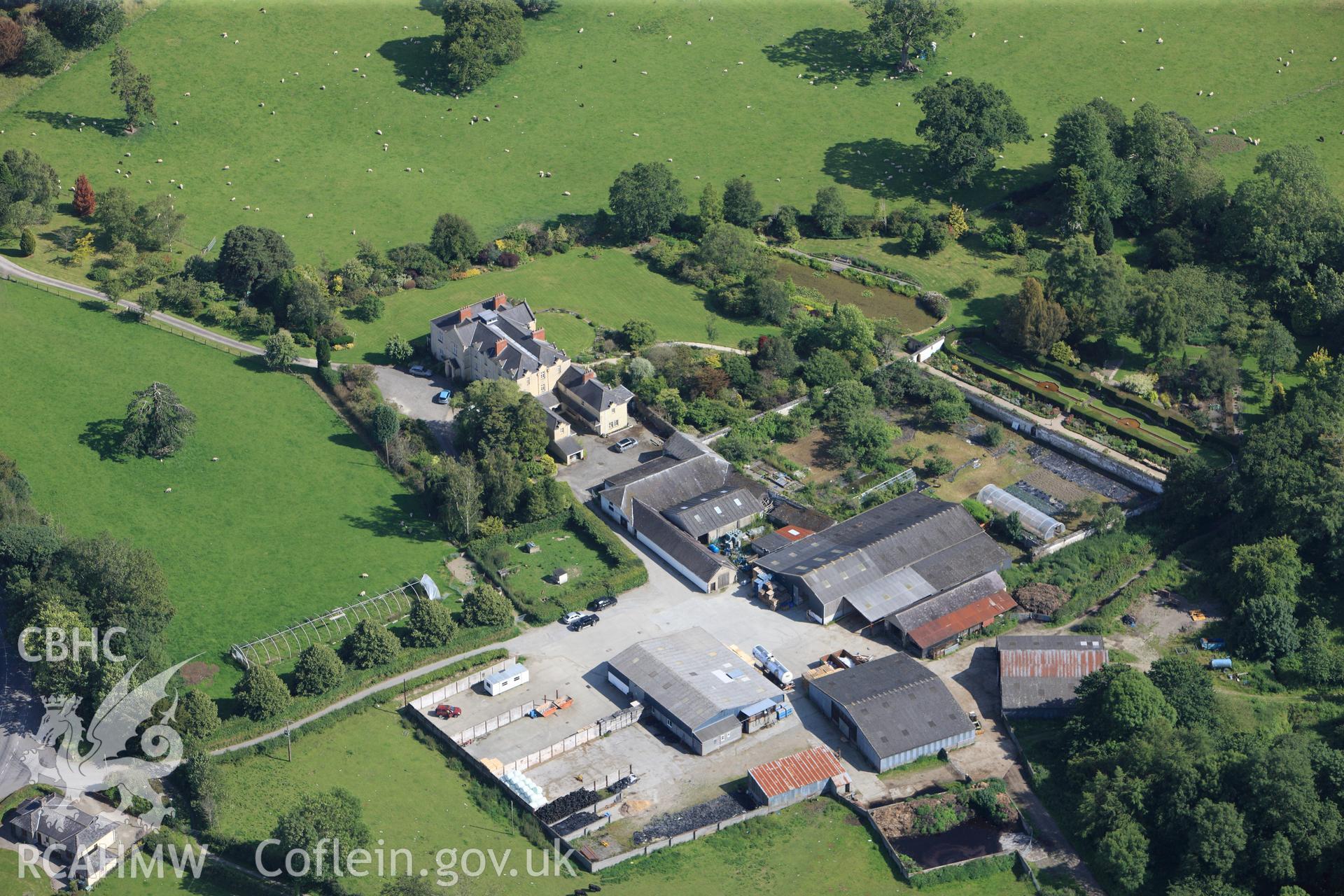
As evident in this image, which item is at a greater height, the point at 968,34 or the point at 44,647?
the point at 968,34

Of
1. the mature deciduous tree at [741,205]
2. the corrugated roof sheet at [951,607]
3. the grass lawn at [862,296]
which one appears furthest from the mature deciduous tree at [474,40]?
the corrugated roof sheet at [951,607]

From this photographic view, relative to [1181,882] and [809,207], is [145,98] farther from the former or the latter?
[1181,882]

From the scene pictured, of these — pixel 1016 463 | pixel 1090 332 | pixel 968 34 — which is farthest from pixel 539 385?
pixel 968 34

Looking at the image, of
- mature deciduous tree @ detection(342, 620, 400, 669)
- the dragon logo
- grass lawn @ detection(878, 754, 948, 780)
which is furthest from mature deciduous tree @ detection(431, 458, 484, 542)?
grass lawn @ detection(878, 754, 948, 780)

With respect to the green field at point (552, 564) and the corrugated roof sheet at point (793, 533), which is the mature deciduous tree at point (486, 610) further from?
the corrugated roof sheet at point (793, 533)

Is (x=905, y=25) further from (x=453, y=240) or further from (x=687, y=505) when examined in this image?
(x=687, y=505)

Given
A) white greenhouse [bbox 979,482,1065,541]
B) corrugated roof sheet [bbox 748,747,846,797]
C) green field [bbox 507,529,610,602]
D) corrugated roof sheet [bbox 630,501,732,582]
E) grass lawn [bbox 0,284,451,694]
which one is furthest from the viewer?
white greenhouse [bbox 979,482,1065,541]

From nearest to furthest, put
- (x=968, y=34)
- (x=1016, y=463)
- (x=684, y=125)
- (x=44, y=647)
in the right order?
(x=44, y=647), (x=1016, y=463), (x=684, y=125), (x=968, y=34)

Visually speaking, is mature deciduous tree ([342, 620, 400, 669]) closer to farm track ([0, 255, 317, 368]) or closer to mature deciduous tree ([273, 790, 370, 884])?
mature deciduous tree ([273, 790, 370, 884])
